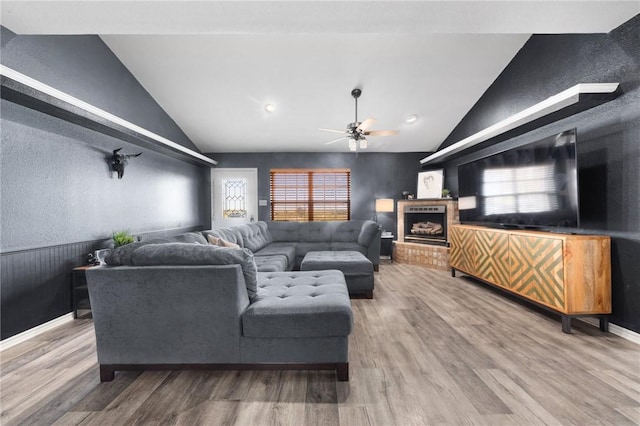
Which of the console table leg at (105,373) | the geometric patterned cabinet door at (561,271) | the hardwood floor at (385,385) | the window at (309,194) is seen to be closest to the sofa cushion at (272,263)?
the hardwood floor at (385,385)

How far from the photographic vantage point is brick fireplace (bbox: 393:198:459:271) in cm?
525

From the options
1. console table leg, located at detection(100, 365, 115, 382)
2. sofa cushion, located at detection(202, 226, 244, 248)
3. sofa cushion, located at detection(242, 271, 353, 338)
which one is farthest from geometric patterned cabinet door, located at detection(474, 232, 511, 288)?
console table leg, located at detection(100, 365, 115, 382)

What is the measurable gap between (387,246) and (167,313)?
5050mm

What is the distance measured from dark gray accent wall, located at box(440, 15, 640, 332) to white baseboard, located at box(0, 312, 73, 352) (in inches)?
201

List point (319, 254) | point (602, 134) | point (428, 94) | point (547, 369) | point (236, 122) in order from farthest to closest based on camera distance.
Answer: point (236, 122), point (428, 94), point (319, 254), point (602, 134), point (547, 369)

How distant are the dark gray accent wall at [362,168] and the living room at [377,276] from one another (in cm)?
196

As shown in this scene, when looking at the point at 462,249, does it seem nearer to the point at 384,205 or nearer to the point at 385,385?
the point at 384,205

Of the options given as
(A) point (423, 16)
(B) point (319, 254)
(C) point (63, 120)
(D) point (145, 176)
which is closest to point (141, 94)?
(D) point (145, 176)

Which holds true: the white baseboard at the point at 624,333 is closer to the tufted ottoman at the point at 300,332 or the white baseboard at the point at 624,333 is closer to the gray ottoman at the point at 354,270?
the gray ottoman at the point at 354,270

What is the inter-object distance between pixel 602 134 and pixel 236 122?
4.92m

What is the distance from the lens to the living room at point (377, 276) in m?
1.60

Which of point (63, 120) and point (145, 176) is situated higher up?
point (63, 120)

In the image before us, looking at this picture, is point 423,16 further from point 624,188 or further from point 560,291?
point 560,291

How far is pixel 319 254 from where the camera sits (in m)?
4.23
